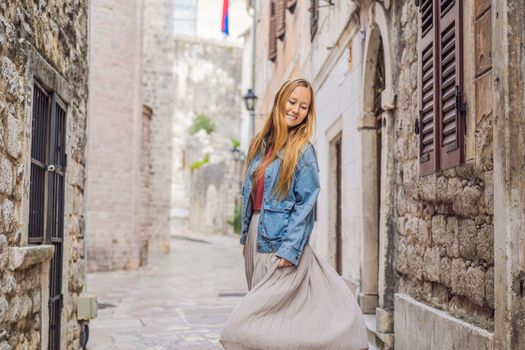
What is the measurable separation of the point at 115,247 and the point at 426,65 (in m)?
13.1

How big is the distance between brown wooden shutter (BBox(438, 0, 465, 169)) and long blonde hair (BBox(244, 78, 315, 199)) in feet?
3.64

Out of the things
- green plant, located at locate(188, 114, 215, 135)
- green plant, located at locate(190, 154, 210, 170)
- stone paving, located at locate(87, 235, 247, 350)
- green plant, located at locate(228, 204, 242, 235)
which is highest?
green plant, located at locate(188, 114, 215, 135)

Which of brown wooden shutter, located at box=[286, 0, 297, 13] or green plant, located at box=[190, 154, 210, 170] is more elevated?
brown wooden shutter, located at box=[286, 0, 297, 13]

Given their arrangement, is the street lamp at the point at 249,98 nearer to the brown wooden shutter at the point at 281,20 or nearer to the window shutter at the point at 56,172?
the brown wooden shutter at the point at 281,20

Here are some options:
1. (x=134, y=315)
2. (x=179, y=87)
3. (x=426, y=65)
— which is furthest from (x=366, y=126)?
(x=179, y=87)

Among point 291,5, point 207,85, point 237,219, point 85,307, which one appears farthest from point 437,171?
point 207,85

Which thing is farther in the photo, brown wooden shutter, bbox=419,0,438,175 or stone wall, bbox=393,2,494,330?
brown wooden shutter, bbox=419,0,438,175

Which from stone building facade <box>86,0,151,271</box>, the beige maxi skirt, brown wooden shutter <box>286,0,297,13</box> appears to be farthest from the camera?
stone building facade <box>86,0,151,271</box>

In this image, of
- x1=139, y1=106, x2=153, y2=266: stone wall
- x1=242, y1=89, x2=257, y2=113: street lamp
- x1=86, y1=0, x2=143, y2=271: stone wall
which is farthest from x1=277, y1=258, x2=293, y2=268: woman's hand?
x1=139, y1=106, x2=153, y2=266: stone wall

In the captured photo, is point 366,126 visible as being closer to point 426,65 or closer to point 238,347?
point 426,65

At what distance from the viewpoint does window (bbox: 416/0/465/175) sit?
4.41 metres

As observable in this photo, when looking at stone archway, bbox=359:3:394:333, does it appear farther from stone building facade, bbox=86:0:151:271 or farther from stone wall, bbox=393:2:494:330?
stone building facade, bbox=86:0:151:271

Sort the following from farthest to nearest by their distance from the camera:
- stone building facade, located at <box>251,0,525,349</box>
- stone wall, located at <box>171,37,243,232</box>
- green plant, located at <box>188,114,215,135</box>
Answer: green plant, located at <box>188,114,215,135</box> < stone wall, located at <box>171,37,243,232</box> < stone building facade, located at <box>251,0,525,349</box>

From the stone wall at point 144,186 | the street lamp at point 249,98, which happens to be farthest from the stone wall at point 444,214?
the stone wall at point 144,186
